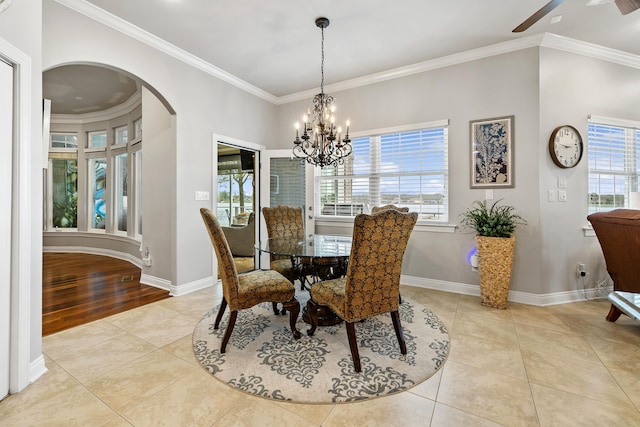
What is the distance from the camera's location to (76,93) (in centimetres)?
465

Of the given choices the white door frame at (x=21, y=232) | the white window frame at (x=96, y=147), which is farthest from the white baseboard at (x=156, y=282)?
the white window frame at (x=96, y=147)

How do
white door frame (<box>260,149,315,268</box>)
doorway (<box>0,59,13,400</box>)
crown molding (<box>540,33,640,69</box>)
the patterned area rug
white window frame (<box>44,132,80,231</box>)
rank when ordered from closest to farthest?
doorway (<box>0,59,13,400</box>)
the patterned area rug
crown molding (<box>540,33,640,69</box>)
white door frame (<box>260,149,315,268</box>)
white window frame (<box>44,132,80,231</box>)

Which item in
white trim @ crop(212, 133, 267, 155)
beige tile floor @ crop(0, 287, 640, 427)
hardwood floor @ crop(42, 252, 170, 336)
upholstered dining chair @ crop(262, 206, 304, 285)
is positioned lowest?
beige tile floor @ crop(0, 287, 640, 427)

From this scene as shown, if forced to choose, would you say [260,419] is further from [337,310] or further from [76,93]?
[76,93]

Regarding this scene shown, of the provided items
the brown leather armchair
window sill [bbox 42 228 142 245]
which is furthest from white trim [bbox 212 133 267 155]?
the brown leather armchair

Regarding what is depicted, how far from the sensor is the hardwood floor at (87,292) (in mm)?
2690

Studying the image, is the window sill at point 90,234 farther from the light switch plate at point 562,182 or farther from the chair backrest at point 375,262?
the light switch plate at point 562,182

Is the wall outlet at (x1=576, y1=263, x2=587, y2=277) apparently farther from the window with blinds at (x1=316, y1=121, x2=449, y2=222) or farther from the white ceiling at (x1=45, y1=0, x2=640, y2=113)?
the white ceiling at (x1=45, y1=0, x2=640, y2=113)

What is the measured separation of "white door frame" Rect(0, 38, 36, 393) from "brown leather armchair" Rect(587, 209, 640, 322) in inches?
167

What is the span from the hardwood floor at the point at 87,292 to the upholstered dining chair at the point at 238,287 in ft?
4.97

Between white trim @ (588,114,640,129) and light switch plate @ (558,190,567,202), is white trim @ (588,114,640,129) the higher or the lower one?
the higher one

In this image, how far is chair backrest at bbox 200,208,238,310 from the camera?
1.98 m

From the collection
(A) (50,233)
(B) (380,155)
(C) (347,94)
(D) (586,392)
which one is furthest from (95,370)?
(A) (50,233)

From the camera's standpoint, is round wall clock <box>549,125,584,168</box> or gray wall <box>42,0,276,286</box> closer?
gray wall <box>42,0,276,286</box>
